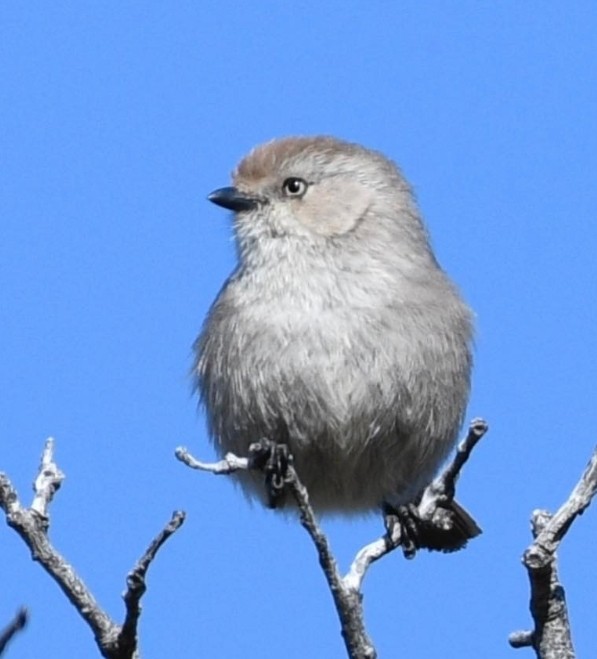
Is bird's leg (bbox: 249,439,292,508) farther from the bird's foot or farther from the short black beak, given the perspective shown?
the short black beak

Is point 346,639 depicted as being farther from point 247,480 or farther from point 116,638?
point 247,480

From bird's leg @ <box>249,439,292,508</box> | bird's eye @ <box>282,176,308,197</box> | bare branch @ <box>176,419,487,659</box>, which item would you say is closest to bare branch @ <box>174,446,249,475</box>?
bare branch @ <box>176,419,487,659</box>

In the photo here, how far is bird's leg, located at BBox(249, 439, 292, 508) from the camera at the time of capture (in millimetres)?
5559

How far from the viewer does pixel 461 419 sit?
620 centimetres

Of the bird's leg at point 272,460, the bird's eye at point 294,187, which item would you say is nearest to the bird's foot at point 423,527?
the bird's leg at point 272,460

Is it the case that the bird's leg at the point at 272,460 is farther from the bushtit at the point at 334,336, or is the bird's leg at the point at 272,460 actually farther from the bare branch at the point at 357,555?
the bare branch at the point at 357,555

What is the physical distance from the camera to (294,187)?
636 centimetres

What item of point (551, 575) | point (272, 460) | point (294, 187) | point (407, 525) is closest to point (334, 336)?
point (272, 460)

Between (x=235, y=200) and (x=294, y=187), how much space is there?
288 millimetres

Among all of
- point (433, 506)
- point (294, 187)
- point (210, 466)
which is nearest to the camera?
point (210, 466)

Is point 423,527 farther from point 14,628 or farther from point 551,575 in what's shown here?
point 14,628

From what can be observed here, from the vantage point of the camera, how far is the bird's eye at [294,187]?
6.33m

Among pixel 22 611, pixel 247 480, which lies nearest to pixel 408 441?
pixel 247 480

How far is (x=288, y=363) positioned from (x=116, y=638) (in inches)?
75.2
